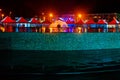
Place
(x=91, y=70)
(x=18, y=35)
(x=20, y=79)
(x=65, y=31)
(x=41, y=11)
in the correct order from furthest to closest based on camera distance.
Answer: (x=41, y=11) < (x=65, y=31) < (x=18, y=35) < (x=91, y=70) < (x=20, y=79)

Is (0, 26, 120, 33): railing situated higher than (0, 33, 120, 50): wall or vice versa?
(0, 26, 120, 33): railing

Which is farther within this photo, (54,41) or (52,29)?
(52,29)

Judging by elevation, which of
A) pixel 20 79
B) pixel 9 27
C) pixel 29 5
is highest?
pixel 29 5

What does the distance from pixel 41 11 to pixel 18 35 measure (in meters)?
31.8

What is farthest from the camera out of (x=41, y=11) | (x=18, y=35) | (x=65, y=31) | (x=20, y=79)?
(x=41, y=11)

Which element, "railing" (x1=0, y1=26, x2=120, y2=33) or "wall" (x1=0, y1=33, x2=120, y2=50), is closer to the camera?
"wall" (x1=0, y1=33, x2=120, y2=50)

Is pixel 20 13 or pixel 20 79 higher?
pixel 20 13

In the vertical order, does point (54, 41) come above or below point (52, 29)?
below

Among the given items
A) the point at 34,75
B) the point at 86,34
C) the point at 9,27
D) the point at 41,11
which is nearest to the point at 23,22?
the point at 9,27

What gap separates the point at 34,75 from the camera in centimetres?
1738

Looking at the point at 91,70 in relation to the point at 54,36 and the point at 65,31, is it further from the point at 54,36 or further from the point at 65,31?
the point at 65,31

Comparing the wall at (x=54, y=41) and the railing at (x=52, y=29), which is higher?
the railing at (x=52, y=29)

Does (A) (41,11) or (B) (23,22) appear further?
(A) (41,11)

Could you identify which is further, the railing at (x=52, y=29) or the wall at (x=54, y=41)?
the railing at (x=52, y=29)
